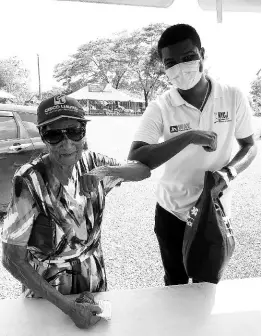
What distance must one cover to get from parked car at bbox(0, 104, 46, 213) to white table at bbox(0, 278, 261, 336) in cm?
288

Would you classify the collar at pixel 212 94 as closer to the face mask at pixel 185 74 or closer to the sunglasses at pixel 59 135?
the face mask at pixel 185 74

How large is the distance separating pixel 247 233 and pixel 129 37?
65.1 feet

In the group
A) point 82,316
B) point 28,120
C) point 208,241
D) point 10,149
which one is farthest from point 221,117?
point 28,120

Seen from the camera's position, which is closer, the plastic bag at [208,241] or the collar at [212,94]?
the plastic bag at [208,241]

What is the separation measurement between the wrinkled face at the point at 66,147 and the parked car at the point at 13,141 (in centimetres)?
288

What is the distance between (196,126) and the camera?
1617mm

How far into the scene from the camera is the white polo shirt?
5.23 feet

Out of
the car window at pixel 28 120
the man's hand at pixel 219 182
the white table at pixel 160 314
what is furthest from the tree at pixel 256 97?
the white table at pixel 160 314

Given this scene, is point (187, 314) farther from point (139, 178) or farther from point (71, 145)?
point (71, 145)

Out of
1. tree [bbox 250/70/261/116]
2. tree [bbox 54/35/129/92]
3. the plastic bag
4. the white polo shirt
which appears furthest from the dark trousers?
tree [bbox 54/35/129/92]

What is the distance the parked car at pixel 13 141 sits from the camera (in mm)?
4020

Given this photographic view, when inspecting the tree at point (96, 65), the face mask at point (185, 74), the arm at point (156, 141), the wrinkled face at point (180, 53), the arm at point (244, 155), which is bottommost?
the arm at point (244, 155)

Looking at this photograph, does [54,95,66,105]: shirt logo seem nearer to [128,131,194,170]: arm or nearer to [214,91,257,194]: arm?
[128,131,194,170]: arm

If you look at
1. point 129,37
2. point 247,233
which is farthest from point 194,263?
point 129,37
